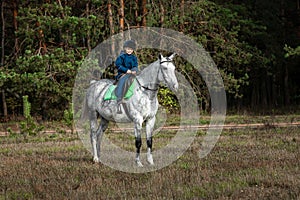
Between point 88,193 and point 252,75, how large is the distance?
3904 centimetres

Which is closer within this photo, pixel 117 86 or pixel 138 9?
pixel 117 86

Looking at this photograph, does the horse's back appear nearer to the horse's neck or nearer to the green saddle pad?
the green saddle pad

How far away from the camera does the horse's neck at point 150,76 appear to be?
1082 centimetres

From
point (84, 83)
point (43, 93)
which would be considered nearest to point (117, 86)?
point (84, 83)

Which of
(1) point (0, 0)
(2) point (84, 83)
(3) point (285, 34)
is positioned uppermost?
(1) point (0, 0)

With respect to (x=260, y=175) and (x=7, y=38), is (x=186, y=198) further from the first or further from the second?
(x=7, y=38)

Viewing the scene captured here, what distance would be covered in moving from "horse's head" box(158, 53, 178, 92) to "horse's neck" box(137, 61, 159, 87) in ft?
0.64

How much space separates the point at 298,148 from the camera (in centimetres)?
1314

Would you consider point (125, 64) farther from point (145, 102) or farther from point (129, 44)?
point (145, 102)

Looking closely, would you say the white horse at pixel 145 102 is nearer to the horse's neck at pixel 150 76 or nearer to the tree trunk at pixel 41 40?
the horse's neck at pixel 150 76

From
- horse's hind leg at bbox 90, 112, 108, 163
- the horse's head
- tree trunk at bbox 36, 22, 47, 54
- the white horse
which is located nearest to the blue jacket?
the white horse

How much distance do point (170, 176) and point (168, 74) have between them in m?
2.32

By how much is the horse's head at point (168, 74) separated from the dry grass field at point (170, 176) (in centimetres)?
173

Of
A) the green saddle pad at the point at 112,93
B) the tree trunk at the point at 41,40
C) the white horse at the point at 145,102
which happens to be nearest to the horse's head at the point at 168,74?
the white horse at the point at 145,102
